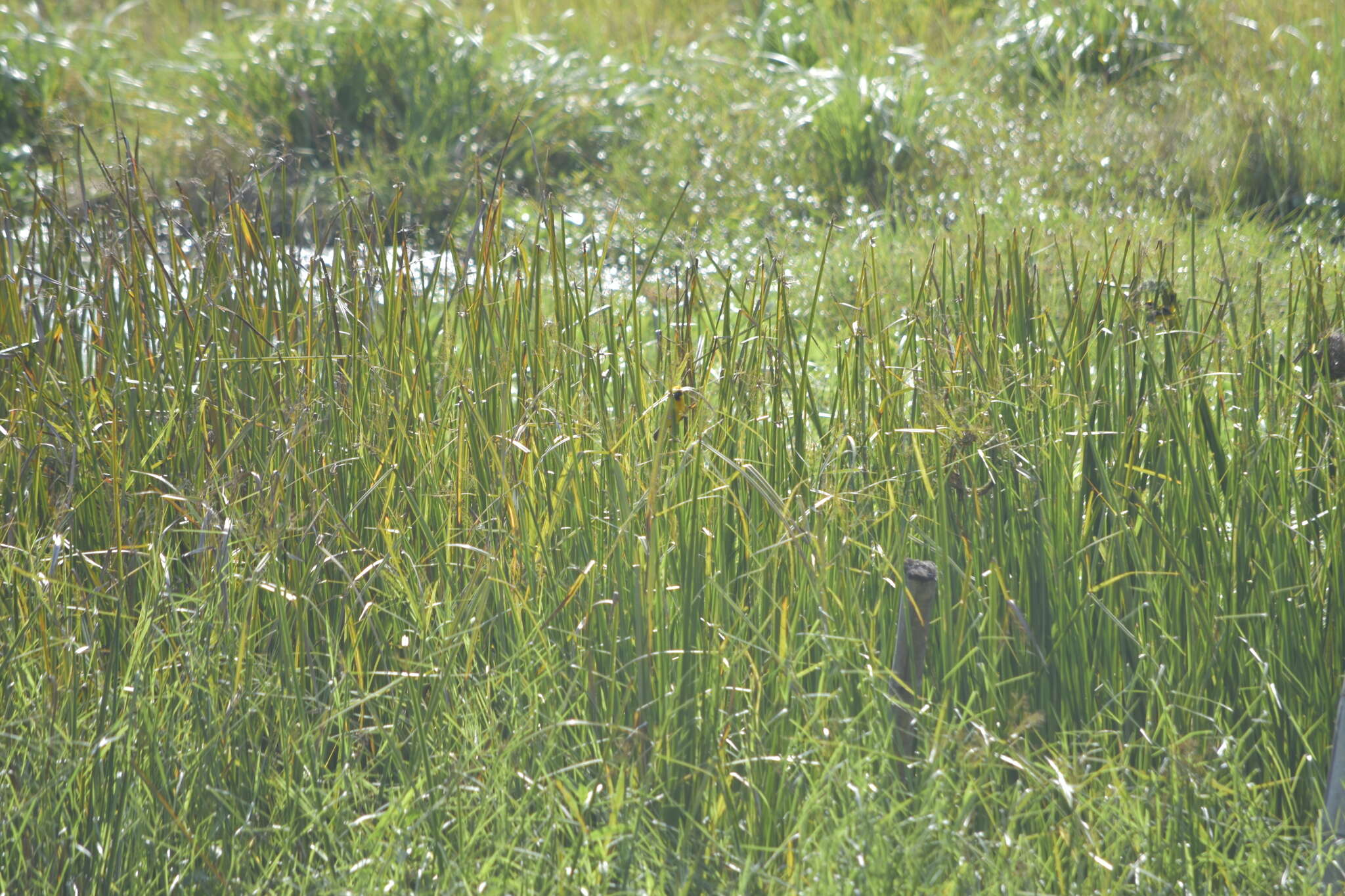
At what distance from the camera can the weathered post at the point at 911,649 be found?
125cm

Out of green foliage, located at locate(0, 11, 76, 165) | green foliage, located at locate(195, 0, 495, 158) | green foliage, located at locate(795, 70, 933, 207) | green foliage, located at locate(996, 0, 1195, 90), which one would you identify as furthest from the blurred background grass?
green foliage, located at locate(0, 11, 76, 165)

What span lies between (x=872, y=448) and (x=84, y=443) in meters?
1.17

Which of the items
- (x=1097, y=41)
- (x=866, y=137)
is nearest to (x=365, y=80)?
(x=866, y=137)

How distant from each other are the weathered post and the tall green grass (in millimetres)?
37

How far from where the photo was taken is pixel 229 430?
1.89 meters

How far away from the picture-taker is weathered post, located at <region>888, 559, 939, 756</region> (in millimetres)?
1250

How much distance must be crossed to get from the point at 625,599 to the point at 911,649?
0.46 metres

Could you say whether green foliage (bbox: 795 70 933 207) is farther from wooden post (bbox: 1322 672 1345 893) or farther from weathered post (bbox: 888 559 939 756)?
wooden post (bbox: 1322 672 1345 893)

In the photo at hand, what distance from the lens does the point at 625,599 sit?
1.60m

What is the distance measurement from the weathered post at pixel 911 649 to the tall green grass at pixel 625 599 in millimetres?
37

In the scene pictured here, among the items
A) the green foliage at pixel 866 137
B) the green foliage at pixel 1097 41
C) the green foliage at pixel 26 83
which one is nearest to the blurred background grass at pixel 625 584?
the green foliage at pixel 866 137

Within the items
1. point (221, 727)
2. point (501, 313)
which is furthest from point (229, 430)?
point (221, 727)

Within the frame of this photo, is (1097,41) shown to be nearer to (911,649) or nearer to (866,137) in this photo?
(866,137)

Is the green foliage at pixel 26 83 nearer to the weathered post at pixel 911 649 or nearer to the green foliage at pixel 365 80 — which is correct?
the green foliage at pixel 365 80
